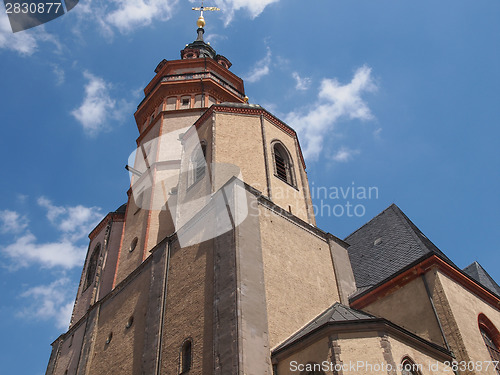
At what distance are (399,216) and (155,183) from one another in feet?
26.6

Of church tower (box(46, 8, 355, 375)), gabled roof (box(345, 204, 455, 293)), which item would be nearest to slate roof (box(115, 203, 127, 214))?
church tower (box(46, 8, 355, 375))

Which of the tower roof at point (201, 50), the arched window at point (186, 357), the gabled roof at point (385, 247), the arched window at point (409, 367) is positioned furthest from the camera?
the tower roof at point (201, 50)

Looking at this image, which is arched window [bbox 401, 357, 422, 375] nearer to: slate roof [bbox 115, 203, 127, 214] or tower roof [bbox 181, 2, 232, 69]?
slate roof [bbox 115, 203, 127, 214]

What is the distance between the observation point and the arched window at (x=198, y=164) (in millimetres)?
14672

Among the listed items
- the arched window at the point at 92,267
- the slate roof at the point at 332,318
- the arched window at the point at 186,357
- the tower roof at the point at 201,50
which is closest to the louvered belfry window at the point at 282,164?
the slate roof at the point at 332,318

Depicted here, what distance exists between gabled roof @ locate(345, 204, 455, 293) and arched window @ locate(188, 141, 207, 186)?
5.45 meters

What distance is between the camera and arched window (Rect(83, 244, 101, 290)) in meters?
18.1

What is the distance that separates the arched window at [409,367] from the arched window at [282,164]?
676cm

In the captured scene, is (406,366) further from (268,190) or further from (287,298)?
(268,190)

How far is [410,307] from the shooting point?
1182cm

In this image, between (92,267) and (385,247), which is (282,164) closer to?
(385,247)

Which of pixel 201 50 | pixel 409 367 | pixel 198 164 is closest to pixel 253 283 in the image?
pixel 409 367

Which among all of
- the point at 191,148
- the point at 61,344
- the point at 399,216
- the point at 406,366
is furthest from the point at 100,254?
the point at 406,366

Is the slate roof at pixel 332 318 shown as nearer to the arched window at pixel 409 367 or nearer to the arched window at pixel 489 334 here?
the arched window at pixel 409 367
